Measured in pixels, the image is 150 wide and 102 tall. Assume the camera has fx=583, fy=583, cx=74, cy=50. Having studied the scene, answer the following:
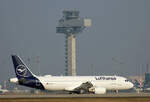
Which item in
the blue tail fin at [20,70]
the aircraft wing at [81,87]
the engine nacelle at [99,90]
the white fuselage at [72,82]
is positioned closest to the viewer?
the engine nacelle at [99,90]

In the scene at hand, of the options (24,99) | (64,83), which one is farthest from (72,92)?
(24,99)

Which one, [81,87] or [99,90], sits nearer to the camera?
[99,90]

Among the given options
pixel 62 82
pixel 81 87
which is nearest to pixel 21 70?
pixel 62 82

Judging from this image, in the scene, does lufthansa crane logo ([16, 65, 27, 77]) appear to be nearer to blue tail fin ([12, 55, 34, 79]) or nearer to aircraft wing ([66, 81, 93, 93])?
blue tail fin ([12, 55, 34, 79])

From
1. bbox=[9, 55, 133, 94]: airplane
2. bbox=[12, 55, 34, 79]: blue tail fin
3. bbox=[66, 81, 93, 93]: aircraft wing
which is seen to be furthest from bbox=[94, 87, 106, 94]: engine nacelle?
bbox=[12, 55, 34, 79]: blue tail fin

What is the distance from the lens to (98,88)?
125188 millimetres

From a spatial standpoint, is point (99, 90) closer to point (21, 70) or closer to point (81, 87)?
point (81, 87)

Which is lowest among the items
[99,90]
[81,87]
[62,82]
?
[99,90]

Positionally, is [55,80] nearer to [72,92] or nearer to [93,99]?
[72,92]

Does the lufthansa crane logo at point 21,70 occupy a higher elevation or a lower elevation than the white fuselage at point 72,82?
higher

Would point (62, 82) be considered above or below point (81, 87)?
above

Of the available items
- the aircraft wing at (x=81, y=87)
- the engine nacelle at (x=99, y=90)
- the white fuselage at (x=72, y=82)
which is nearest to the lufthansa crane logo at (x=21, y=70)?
the white fuselage at (x=72, y=82)

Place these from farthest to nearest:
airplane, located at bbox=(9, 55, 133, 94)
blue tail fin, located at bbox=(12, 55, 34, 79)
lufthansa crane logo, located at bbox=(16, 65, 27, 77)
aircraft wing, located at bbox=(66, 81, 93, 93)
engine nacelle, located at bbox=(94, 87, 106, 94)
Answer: lufthansa crane logo, located at bbox=(16, 65, 27, 77) → blue tail fin, located at bbox=(12, 55, 34, 79) → aircraft wing, located at bbox=(66, 81, 93, 93) → airplane, located at bbox=(9, 55, 133, 94) → engine nacelle, located at bbox=(94, 87, 106, 94)

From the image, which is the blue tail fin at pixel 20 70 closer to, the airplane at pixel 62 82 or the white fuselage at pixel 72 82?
the airplane at pixel 62 82
